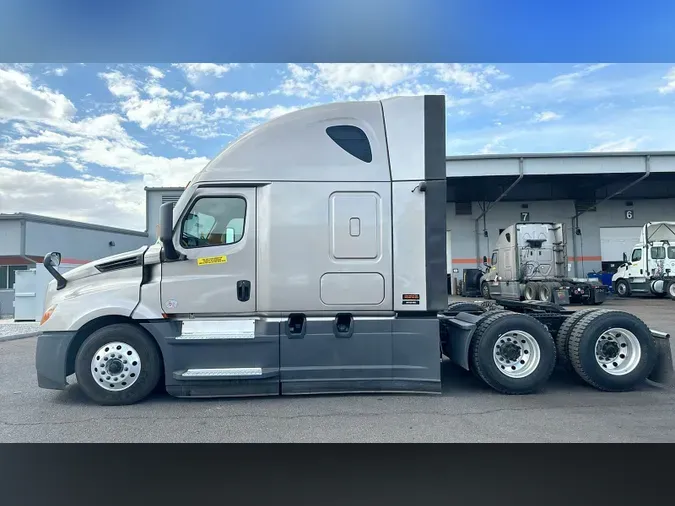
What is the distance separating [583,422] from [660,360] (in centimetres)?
202

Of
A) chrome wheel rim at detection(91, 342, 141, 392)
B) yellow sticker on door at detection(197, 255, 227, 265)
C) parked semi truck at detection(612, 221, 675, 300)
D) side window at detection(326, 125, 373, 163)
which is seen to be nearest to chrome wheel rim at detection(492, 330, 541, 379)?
side window at detection(326, 125, 373, 163)

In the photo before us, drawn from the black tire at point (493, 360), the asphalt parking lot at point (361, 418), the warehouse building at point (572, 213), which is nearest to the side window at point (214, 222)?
the asphalt parking lot at point (361, 418)

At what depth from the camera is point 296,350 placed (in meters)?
5.36

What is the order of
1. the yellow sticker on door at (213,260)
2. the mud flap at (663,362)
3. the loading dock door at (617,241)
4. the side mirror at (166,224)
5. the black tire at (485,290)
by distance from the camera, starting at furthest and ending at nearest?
1. the loading dock door at (617,241)
2. the black tire at (485,290)
3. the mud flap at (663,362)
4. the yellow sticker on door at (213,260)
5. the side mirror at (166,224)

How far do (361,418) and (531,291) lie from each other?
15.7m

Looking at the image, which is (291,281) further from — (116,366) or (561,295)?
(561,295)

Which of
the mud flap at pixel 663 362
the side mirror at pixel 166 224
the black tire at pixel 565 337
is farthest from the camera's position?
the black tire at pixel 565 337

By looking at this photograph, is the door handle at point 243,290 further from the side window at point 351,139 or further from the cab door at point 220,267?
the side window at point 351,139

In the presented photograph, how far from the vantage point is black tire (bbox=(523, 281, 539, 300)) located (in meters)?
18.1

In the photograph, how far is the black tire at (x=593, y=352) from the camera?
222 inches

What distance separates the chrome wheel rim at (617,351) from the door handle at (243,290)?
14.8 ft

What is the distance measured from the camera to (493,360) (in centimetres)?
Answer: 556

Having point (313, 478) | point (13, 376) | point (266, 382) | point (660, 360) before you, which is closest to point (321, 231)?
point (266, 382)

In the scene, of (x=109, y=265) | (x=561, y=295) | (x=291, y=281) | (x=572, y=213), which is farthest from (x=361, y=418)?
(x=572, y=213)
